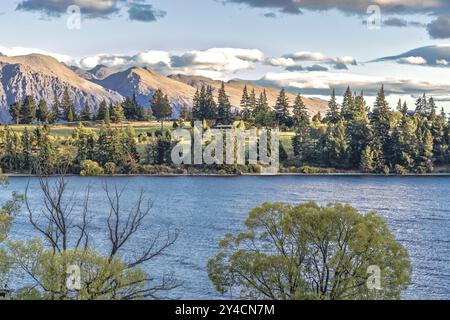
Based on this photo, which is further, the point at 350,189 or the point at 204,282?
the point at 350,189

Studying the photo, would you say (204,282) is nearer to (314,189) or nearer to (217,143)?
(314,189)

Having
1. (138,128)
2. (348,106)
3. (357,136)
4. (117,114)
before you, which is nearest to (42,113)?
(117,114)

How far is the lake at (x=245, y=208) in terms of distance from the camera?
46.9 meters

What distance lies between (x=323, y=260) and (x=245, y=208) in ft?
151

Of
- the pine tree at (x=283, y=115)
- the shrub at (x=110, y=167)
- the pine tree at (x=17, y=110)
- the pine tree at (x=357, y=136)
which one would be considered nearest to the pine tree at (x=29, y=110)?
the pine tree at (x=17, y=110)

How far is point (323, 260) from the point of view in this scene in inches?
1298

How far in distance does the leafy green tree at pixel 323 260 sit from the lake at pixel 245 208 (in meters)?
7.67

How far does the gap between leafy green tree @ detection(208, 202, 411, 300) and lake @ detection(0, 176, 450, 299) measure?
25.2 ft

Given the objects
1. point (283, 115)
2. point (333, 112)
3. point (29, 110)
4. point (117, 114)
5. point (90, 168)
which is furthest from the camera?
point (29, 110)

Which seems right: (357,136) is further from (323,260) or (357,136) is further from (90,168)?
(323,260)
